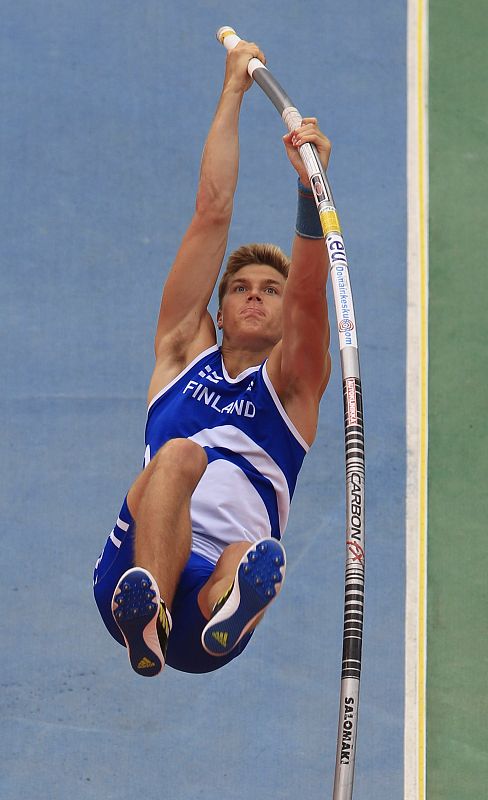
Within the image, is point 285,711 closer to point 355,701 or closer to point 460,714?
point 460,714

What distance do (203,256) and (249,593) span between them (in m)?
1.98

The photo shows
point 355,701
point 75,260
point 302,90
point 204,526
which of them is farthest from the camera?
point 302,90

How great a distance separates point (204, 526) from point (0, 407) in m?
2.74

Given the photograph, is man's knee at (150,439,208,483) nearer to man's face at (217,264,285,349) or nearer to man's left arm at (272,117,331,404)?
man's left arm at (272,117,331,404)

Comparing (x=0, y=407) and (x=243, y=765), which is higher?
(x=0, y=407)

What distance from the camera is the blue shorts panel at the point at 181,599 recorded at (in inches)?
242

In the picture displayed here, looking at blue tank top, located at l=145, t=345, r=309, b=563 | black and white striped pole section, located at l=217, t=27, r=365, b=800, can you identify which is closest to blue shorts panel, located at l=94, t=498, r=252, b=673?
blue tank top, located at l=145, t=345, r=309, b=563

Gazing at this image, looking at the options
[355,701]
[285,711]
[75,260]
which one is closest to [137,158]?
[75,260]

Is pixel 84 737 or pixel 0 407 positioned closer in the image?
pixel 84 737

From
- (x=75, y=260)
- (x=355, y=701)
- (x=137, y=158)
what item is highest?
(x=137, y=158)

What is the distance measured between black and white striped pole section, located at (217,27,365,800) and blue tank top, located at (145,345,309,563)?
0.58 metres

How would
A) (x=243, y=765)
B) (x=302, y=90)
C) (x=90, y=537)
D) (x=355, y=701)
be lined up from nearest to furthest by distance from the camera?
(x=355, y=701)
(x=243, y=765)
(x=90, y=537)
(x=302, y=90)

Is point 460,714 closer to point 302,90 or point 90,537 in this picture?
point 90,537

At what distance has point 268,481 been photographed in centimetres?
659
